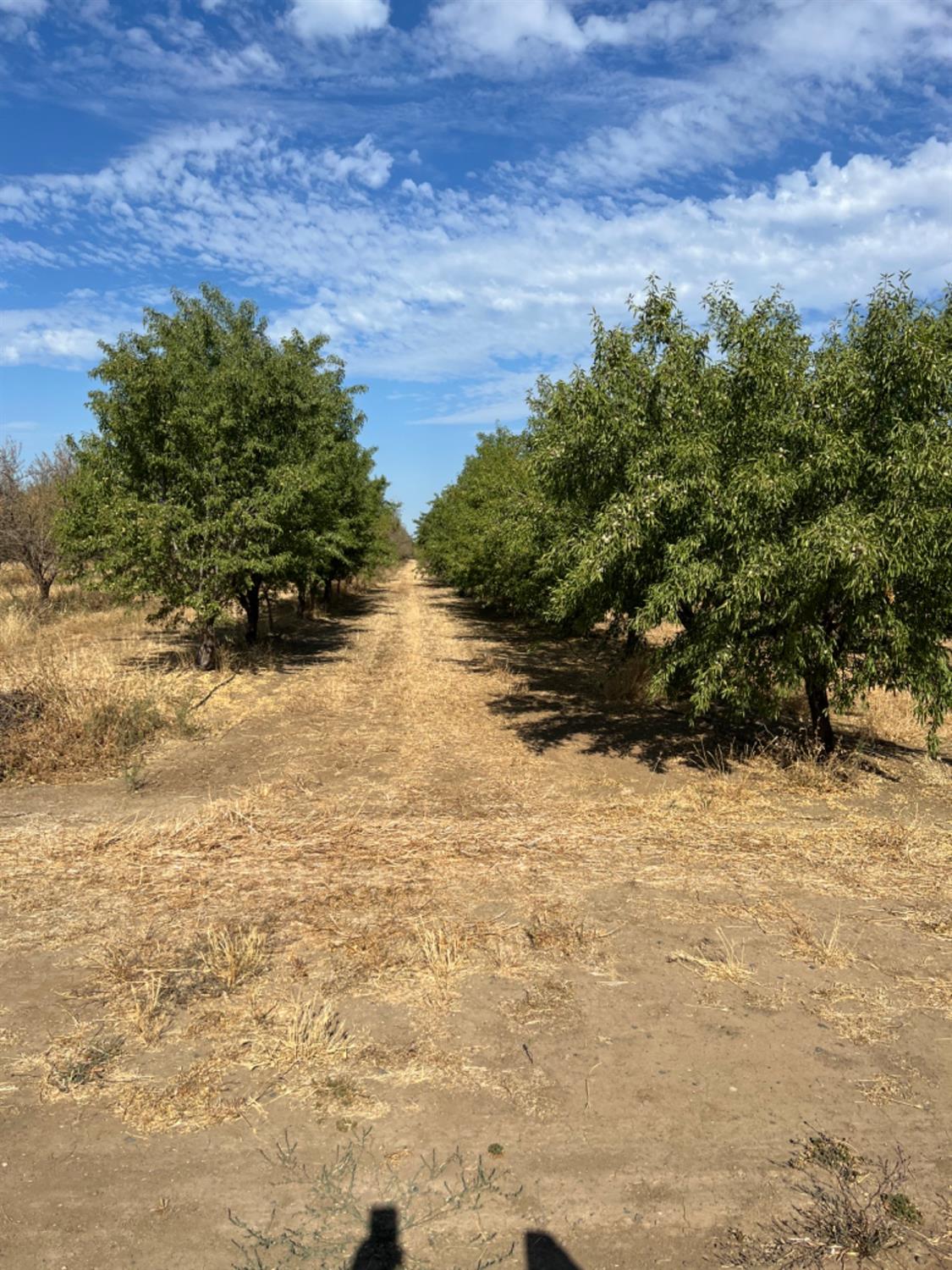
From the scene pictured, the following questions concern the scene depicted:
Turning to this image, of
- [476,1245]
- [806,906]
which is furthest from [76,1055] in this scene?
[806,906]

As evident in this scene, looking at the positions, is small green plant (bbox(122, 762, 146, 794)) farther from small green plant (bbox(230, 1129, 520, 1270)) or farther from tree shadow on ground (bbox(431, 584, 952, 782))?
small green plant (bbox(230, 1129, 520, 1270))

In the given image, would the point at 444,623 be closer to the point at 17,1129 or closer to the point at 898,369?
the point at 898,369

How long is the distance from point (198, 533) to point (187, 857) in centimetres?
889

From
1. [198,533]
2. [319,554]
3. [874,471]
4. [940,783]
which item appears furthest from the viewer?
[319,554]

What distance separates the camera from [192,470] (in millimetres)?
14562

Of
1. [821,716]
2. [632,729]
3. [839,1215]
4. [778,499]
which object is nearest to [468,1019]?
[839,1215]

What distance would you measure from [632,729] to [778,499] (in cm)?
538

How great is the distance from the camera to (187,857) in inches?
279

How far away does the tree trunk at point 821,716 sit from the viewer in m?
10.0

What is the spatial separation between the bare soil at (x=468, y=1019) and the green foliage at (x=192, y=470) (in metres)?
6.30

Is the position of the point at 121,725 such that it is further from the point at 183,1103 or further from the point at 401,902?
the point at 183,1103

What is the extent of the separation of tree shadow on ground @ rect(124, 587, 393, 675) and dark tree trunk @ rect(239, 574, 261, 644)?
0.24 meters

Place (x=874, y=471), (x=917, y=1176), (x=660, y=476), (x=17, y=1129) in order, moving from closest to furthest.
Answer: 1. (x=917, y=1176)
2. (x=17, y=1129)
3. (x=874, y=471)
4. (x=660, y=476)

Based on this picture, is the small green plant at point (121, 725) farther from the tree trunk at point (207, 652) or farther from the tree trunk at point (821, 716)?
the tree trunk at point (821, 716)
